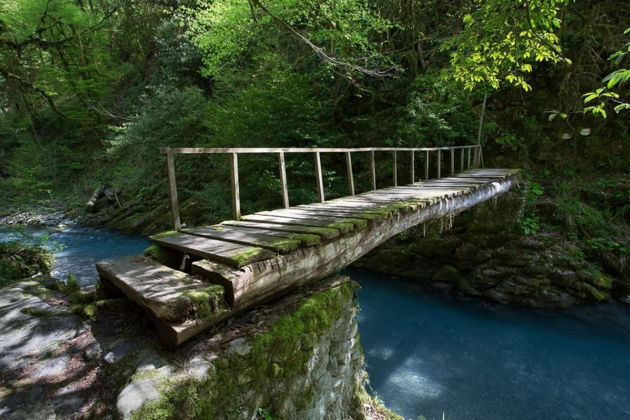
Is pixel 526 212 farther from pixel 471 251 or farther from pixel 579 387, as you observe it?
pixel 579 387

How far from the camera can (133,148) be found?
13836 mm

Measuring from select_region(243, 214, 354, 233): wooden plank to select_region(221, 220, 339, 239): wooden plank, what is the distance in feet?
0.36

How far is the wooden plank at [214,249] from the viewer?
2.26 m

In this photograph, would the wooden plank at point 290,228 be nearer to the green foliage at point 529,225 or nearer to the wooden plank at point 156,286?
the wooden plank at point 156,286

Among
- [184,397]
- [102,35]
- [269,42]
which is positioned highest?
[102,35]

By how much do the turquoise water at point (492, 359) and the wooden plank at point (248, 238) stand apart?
149 inches

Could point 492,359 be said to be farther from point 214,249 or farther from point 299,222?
point 214,249

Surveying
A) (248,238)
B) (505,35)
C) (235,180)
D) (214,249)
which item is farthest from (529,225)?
(214,249)

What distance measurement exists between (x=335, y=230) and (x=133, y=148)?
13.8 metres

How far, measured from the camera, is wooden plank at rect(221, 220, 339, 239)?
290 cm

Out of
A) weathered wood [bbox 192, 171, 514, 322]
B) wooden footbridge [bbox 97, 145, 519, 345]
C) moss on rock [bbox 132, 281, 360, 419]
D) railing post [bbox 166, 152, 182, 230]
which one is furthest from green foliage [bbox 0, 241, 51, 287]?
moss on rock [bbox 132, 281, 360, 419]

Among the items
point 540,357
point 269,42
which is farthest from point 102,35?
point 540,357

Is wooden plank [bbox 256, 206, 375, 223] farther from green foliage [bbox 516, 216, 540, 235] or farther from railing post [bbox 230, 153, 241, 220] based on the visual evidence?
green foliage [bbox 516, 216, 540, 235]

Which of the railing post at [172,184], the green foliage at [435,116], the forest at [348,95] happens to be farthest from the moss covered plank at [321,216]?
the green foliage at [435,116]
